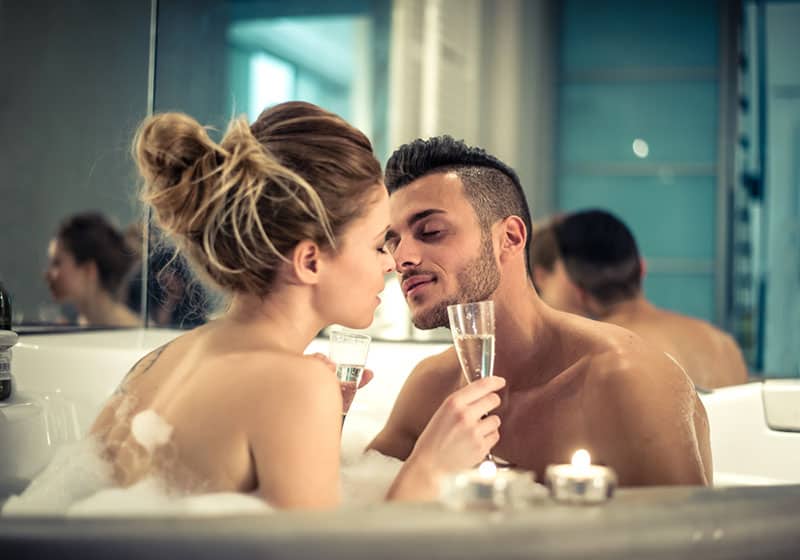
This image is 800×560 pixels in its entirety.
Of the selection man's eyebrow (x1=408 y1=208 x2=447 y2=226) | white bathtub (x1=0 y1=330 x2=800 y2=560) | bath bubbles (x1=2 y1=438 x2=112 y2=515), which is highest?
man's eyebrow (x1=408 y1=208 x2=447 y2=226)

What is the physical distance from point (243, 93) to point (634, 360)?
11.2 feet

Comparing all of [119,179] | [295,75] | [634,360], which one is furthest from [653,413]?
[295,75]

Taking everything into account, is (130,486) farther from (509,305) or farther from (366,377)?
(509,305)

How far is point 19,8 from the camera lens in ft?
9.29

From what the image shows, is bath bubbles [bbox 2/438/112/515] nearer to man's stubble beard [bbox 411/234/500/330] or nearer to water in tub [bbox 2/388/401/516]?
water in tub [bbox 2/388/401/516]

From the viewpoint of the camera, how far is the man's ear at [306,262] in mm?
1267

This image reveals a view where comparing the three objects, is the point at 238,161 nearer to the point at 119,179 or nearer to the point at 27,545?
the point at 27,545

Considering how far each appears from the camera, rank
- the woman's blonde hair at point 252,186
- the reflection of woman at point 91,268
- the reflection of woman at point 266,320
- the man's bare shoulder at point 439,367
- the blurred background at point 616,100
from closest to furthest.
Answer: the reflection of woman at point 266,320 < the woman's blonde hair at point 252,186 < the man's bare shoulder at point 439,367 < the reflection of woman at point 91,268 < the blurred background at point 616,100

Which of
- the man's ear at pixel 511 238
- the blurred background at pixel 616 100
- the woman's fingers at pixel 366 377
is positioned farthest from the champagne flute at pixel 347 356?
the blurred background at pixel 616 100

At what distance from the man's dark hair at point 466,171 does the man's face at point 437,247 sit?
0.05 feet

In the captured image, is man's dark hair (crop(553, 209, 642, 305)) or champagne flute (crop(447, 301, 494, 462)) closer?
champagne flute (crop(447, 301, 494, 462))

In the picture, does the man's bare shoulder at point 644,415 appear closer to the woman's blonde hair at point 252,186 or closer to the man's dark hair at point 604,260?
the woman's blonde hair at point 252,186

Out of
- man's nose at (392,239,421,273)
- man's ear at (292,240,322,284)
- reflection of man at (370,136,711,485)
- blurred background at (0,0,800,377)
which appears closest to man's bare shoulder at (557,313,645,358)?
reflection of man at (370,136,711,485)

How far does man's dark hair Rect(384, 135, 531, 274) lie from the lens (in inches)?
65.9
